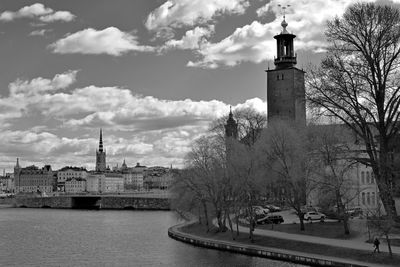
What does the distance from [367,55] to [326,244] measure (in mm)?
14243

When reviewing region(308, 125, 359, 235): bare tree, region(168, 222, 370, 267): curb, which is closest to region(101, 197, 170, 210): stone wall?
region(168, 222, 370, 267): curb

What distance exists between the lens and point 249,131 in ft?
A: 293

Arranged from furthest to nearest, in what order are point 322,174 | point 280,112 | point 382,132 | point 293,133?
point 280,112
point 293,133
point 322,174
point 382,132

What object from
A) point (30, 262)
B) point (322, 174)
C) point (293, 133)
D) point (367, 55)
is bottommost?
point (30, 262)

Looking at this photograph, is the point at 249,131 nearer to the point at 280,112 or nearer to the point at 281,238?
the point at 280,112

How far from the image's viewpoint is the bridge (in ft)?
479

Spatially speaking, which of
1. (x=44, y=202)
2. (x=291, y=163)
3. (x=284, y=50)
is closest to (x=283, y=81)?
(x=284, y=50)

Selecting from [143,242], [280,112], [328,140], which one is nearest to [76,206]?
[280,112]

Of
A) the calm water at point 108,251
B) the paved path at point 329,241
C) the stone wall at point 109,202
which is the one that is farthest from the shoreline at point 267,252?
the stone wall at point 109,202

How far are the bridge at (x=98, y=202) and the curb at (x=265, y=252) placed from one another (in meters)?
85.7

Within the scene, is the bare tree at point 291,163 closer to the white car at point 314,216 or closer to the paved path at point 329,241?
the white car at point 314,216

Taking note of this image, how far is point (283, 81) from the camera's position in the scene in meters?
99.4

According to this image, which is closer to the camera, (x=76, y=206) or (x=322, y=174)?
(x=322, y=174)

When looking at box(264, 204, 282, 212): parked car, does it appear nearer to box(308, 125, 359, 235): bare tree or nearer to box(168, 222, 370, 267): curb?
box(308, 125, 359, 235): bare tree
